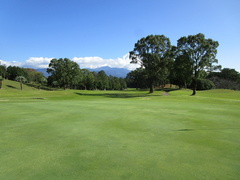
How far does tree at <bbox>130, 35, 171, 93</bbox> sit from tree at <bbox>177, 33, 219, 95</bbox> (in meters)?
5.23

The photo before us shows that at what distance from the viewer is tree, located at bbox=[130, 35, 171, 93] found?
158 ft

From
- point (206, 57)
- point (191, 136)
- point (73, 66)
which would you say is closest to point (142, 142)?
point (191, 136)

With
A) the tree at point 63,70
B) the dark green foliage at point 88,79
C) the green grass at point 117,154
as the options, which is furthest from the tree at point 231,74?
the green grass at point 117,154

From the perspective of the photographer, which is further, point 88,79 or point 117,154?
point 88,79

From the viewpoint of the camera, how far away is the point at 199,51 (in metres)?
42.6

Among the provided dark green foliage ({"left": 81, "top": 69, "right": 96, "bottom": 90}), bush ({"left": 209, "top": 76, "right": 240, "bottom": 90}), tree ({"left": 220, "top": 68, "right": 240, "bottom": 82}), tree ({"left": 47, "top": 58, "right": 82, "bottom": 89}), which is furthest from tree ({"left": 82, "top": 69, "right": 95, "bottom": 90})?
tree ({"left": 220, "top": 68, "right": 240, "bottom": 82})

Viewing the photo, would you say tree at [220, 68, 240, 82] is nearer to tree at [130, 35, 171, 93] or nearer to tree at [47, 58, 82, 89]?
tree at [130, 35, 171, 93]

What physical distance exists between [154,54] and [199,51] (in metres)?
11.2

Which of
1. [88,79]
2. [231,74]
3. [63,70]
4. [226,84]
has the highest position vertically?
[231,74]

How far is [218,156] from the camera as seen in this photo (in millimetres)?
4781

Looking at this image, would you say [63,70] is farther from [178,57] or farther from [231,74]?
[231,74]

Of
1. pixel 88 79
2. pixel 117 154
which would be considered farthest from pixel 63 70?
pixel 117 154

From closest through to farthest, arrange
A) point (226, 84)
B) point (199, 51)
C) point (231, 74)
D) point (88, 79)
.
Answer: point (199, 51)
point (226, 84)
point (231, 74)
point (88, 79)

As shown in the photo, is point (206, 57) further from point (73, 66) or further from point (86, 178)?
point (73, 66)
